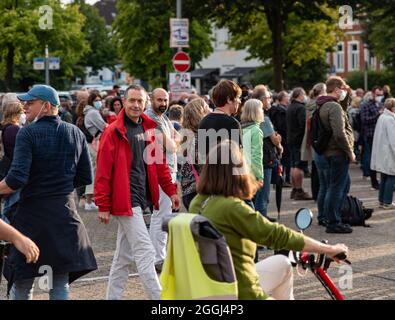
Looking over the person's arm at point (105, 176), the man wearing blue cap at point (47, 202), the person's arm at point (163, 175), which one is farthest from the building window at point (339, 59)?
the man wearing blue cap at point (47, 202)

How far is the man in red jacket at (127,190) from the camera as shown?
26.2ft

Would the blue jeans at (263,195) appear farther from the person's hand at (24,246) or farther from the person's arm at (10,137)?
the person's hand at (24,246)

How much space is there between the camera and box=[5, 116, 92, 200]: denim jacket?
6.81 meters

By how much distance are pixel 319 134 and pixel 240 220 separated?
7260 millimetres

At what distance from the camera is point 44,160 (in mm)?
6914

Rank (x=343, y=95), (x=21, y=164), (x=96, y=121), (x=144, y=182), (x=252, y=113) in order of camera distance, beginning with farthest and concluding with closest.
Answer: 1. (x=96, y=121)
2. (x=343, y=95)
3. (x=252, y=113)
4. (x=144, y=182)
5. (x=21, y=164)

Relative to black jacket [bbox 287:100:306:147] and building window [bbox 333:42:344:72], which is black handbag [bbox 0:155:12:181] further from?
building window [bbox 333:42:344:72]

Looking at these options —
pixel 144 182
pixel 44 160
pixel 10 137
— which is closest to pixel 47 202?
pixel 44 160

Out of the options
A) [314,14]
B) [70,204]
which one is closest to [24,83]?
[314,14]

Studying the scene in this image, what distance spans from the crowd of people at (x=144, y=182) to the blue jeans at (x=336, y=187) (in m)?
0.01

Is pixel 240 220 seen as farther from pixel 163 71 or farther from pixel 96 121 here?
pixel 163 71

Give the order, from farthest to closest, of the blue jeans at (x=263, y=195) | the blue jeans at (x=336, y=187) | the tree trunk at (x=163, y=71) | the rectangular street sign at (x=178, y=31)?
the tree trunk at (x=163, y=71) → the rectangular street sign at (x=178, y=31) → the blue jeans at (x=336, y=187) → the blue jeans at (x=263, y=195)

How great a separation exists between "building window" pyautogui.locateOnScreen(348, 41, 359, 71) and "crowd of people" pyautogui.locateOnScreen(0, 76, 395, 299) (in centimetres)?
7042
